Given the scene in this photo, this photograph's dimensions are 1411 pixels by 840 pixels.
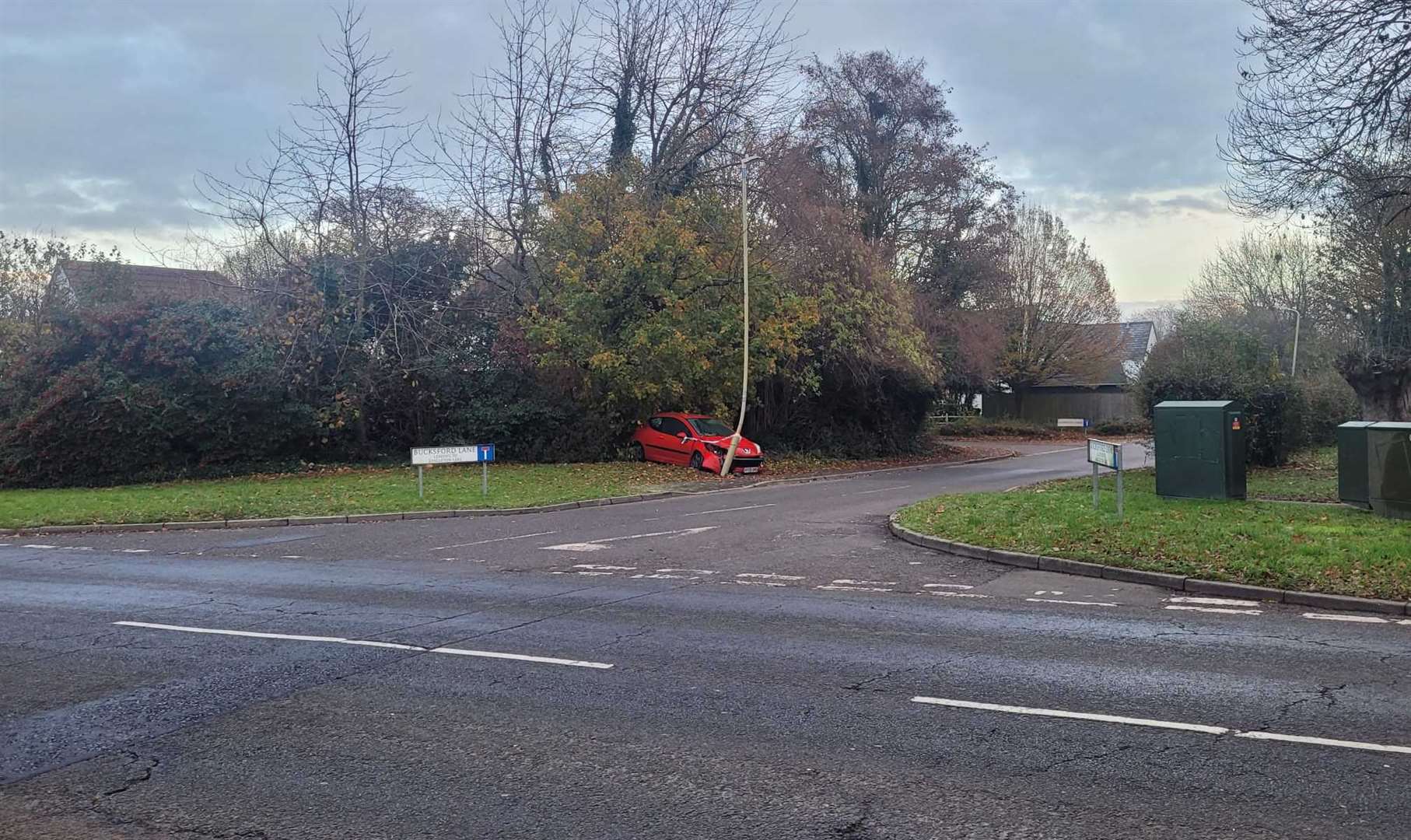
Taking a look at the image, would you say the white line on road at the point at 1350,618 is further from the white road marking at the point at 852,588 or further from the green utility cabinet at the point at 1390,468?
Result: the green utility cabinet at the point at 1390,468

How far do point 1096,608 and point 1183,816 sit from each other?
5222mm

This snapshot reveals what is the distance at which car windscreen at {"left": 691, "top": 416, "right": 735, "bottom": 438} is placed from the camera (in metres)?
27.1

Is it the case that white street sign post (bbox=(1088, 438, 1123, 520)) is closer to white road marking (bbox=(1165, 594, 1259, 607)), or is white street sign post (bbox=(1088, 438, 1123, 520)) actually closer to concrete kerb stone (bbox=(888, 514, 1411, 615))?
concrete kerb stone (bbox=(888, 514, 1411, 615))

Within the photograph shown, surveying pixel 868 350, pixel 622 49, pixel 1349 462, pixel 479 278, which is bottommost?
pixel 1349 462

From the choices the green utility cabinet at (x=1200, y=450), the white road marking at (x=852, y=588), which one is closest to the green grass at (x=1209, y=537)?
the green utility cabinet at (x=1200, y=450)

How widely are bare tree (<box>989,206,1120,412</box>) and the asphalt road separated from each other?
43181mm

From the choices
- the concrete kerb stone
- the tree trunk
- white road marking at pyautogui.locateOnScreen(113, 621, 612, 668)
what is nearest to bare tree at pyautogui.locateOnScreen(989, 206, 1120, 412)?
the tree trunk

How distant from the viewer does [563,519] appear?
1739 centimetres

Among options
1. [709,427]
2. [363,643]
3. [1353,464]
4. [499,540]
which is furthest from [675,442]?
[363,643]

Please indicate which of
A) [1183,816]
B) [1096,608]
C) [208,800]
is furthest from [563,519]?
[1183,816]

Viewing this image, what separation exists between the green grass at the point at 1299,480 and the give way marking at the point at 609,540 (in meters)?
9.12

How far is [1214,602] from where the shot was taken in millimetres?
9719

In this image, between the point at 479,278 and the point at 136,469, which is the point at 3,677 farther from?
the point at 479,278

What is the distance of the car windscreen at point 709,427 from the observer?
88.8 feet
